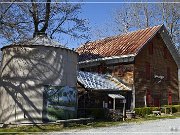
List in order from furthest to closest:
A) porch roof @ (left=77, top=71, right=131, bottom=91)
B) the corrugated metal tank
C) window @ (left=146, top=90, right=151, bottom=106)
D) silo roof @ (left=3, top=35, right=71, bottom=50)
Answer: window @ (left=146, top=90, right=151, bottom=106), porch roof @ (left=77, top=71, right=131, bottom=91), silo roof @ (left=3, top=35, right=71, bottom=50), the corrugated metal tank

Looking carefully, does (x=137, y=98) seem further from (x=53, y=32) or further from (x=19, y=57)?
(x=19, y=57)

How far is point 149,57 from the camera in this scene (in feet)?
123

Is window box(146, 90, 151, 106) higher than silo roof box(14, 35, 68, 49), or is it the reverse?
silo roof box(14, 35, 68, 49)

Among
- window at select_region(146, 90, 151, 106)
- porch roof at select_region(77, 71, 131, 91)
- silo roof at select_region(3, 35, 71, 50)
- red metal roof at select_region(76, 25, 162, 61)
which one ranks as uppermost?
red metal roof at select_region(76, 25, 162, 61)

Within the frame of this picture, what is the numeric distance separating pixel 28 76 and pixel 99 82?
1109 centimetres

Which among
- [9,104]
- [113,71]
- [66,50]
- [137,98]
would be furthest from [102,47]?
[9,104]

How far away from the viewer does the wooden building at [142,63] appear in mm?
35250

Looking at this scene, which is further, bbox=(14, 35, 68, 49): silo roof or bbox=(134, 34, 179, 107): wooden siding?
bbox=(134, 34, 179, 107): wooden siding

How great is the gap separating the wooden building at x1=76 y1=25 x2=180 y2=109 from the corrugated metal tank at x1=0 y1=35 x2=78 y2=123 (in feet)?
39.8

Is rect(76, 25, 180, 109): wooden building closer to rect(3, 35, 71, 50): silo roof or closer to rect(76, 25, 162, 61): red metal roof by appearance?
rect(76, 25, 162, 61): red metal roof

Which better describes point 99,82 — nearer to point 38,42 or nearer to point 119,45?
point 119,45

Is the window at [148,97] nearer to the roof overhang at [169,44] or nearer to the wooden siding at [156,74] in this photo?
the wooden siding at [156,74]

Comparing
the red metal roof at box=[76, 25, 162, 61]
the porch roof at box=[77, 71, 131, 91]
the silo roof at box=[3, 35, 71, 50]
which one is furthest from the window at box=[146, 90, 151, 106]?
the silo roof at box=[3, 35, 71, 50]

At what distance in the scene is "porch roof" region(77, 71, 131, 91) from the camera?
3052 cm
